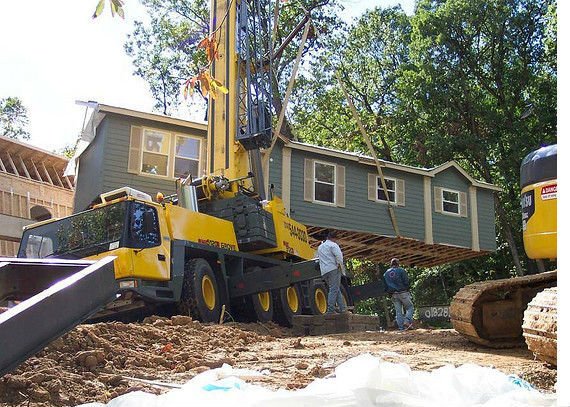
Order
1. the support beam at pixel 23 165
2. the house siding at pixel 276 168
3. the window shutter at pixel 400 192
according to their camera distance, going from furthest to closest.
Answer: the window shutter at pixel 400 192
the support beam at pixel 23 165
the house siding at pixel 276 168

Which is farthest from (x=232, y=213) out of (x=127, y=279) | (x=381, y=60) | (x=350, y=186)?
(x=381, y=60)

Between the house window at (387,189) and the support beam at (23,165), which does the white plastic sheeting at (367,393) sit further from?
the support beam at (23,165)

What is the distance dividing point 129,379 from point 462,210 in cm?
2176

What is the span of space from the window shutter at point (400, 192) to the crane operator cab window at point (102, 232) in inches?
559

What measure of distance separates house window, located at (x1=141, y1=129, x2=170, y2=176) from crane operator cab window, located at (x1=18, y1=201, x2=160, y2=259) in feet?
24.4

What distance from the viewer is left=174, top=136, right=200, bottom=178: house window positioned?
61.9ft

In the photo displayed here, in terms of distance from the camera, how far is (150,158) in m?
18.4

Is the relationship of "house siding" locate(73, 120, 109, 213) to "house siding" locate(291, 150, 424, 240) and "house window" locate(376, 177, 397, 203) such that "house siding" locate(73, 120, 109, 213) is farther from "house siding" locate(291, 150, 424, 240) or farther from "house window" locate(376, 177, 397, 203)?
"house window" locate(376, 177, 397, 203)

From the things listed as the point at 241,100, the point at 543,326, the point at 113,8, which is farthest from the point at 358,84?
the point at 113,8

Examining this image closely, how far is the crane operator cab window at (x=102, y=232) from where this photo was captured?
10.1 metres

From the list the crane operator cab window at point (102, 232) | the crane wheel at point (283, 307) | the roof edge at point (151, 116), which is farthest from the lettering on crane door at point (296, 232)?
the roof edge at point (151, 116)

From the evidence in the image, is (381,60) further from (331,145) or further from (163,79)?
(163,79)

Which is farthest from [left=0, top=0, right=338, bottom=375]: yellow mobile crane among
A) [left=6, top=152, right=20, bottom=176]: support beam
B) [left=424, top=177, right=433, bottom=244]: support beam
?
[left=6, top=152, right=20, bottom=176]: support beam

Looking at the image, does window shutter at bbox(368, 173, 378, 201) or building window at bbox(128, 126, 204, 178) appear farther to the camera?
window shutter at bbox(368, 173, 378, 201)
